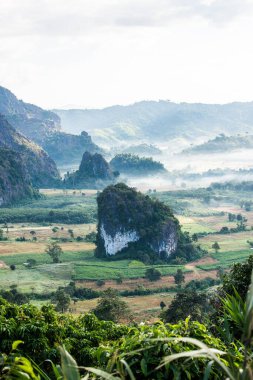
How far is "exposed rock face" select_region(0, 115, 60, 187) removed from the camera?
17512 centimetres

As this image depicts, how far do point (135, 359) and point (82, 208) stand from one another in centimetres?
11467

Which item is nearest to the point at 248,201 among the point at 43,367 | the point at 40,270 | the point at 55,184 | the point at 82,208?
the point at 82,208

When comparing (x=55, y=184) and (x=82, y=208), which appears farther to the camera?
(x=55, y=184)

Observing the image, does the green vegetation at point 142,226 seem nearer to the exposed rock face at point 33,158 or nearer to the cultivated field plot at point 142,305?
the cultivated field plot at point 142,305

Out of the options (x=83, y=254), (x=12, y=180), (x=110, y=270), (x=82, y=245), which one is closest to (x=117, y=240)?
(x=83, y=254)

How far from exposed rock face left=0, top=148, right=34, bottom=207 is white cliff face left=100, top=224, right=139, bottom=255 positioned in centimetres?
5613

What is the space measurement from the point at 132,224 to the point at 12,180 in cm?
6115

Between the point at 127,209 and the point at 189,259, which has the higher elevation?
the point at 127,209

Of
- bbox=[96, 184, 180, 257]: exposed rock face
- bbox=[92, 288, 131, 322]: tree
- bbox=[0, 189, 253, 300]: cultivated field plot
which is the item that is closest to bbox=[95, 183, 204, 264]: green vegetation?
bbox=[96, 184, 180, 257]: exposed rock face

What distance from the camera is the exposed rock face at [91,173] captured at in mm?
163125

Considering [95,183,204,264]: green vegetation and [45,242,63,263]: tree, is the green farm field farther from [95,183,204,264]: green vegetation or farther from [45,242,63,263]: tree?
[95,183,204,264]: green vegetation

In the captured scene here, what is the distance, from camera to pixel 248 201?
466ft

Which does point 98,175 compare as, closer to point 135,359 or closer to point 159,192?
point 159,192

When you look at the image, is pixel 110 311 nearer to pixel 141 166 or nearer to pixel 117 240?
pixel 117 240
